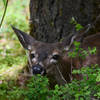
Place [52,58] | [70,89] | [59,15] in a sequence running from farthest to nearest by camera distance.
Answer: [59,15]
[52,58]
[70,89]

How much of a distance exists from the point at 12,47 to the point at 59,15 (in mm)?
2056

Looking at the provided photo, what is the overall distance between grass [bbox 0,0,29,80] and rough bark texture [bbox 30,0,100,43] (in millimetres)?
804

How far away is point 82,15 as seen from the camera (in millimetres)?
6312

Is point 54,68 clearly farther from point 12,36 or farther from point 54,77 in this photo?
point 12,36

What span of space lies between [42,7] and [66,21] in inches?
27.7

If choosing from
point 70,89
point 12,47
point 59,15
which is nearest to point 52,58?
point 59,15

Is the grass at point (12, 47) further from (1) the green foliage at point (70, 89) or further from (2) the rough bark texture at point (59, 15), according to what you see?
(1) the green foliage at point (70, 89)

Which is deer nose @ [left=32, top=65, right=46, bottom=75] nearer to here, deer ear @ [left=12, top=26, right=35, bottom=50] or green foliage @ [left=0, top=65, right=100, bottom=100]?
deer ear @ [left=12, top=26, right=35, bottom=50]

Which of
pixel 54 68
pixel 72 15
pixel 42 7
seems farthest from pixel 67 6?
pixel 54 68

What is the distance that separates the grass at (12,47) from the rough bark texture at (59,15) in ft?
2.64

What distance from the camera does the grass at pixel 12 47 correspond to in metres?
6.13

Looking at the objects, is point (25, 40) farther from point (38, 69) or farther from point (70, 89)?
point (70, 89)

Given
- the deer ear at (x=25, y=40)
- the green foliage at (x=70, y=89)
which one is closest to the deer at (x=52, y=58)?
the deer ear at (x=25, y=40)

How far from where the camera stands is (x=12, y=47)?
7.72 metres
